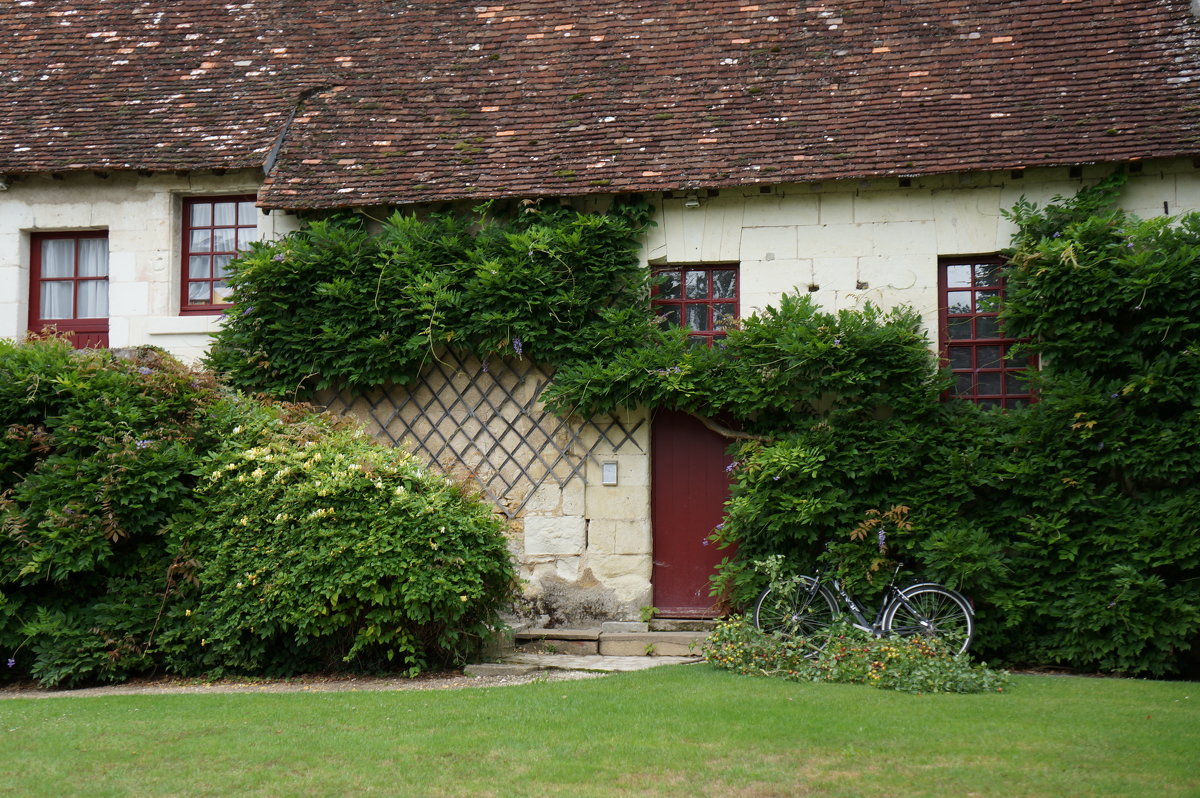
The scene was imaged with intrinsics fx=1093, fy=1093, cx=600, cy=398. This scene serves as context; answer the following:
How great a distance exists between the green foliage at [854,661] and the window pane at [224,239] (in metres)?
6.54

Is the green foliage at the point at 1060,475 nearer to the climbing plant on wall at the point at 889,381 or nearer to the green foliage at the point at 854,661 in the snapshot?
the climbing plant on wall at the point at 889,381

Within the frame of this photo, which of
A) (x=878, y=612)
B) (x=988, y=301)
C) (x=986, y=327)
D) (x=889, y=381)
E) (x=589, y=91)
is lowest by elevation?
(x=878, y=612)

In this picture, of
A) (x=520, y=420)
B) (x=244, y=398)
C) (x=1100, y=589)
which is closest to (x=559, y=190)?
(x=520, y=420)

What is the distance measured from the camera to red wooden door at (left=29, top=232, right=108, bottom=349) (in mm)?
11711

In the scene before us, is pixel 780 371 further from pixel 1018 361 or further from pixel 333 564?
pixel 333 564

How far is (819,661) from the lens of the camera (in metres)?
8.07

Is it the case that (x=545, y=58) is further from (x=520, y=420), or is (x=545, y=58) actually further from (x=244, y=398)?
(x=244, y=398)

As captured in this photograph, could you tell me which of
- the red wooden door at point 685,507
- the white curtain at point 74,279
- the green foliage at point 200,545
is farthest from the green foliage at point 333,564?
the white curtain at point 74,279

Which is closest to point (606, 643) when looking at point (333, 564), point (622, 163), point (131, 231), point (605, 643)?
point (605, 643)

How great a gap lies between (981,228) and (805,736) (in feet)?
18.6

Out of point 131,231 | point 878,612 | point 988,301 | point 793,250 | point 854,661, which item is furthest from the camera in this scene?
point 131,231

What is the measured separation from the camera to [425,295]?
33.6 ft

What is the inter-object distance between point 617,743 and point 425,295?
5.39 meters

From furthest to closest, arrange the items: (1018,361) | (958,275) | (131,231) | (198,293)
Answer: (198,293)
(131,231)
(958,275)
(1018,361)
